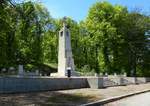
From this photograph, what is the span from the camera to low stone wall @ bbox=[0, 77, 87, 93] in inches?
796

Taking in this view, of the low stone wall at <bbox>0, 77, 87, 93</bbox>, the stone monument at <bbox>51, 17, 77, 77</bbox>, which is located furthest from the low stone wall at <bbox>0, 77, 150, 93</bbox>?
the stone monument at <bbox>51, 17, 77, 77</bbox>

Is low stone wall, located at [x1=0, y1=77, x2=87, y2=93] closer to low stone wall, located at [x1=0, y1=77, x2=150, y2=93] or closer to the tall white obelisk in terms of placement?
low stone wall, located at [x1=0, y1=77, x2=150, y2=93]

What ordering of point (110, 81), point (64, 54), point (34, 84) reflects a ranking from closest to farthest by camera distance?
point (34, 84), point (110, 81), point (64, 54)

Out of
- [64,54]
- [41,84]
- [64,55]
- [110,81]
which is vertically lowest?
[41,84]

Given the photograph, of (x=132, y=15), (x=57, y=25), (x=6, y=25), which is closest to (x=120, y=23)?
(x=132, y=15)

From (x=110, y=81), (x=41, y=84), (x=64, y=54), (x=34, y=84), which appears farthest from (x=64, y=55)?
(x=34, y=84)

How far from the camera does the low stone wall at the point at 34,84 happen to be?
66.3 feet

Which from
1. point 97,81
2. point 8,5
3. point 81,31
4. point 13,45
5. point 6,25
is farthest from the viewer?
point 81,31

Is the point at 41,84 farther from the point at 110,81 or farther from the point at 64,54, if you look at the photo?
the point at 64,54

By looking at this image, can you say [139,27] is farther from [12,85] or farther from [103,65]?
[12,85]

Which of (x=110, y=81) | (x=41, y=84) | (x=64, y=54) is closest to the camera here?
(x=41, y=84)

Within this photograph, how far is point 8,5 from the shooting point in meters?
19.7

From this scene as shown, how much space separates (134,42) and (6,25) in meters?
46.6

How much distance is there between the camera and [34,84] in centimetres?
2264
